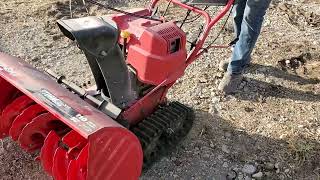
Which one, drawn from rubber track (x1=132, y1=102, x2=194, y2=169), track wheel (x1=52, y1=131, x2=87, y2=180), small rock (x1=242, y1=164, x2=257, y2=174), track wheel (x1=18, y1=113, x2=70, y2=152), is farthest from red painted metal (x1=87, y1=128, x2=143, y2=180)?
small rock (x1=242, y1=164, x2=257, y2=174)

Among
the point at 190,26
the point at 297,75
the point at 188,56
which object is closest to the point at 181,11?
the point at 190,26

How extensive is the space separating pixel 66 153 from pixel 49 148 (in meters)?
0.15

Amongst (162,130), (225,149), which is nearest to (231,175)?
(225,149)

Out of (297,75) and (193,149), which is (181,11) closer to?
(297,75)

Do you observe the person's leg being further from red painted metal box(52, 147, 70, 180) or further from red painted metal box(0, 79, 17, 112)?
red painted metal box(52, 147, 70, 180)

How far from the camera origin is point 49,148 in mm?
3260

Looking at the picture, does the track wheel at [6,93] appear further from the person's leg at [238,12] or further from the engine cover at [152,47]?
the person's leg at [238,12]

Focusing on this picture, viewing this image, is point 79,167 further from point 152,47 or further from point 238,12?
point 238,12

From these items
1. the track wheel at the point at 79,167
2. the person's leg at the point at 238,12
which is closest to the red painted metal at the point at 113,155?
the track wheel at the point at 79,167

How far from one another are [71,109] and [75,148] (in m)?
0.34

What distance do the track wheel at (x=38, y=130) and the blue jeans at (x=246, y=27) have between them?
183 centimetres

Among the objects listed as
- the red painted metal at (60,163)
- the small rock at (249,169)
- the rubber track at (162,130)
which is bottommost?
the small rock at (249,169)

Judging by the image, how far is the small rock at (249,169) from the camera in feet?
12.7

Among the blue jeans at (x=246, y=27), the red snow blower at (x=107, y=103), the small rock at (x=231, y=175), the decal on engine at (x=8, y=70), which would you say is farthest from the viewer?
the blue jeans at (x=246, y=27)
